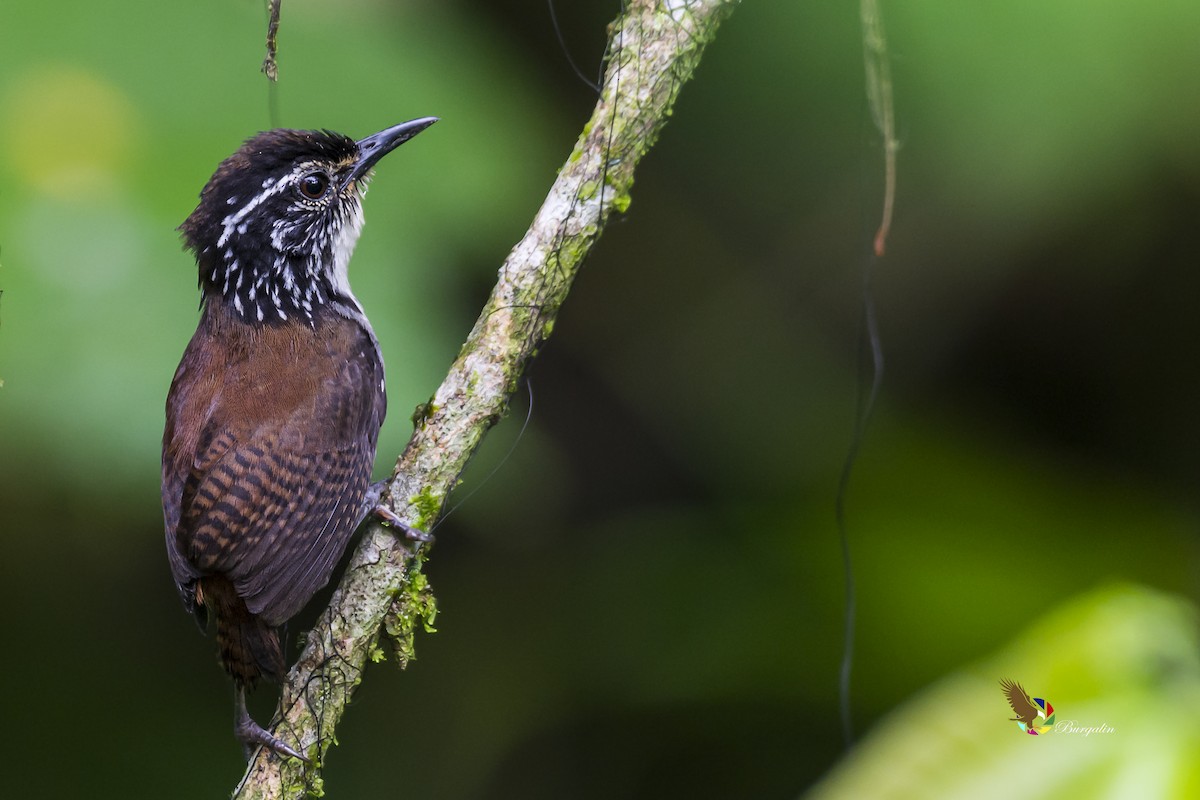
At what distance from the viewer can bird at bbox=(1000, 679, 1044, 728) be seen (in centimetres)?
217

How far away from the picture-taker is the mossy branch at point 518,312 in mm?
2252

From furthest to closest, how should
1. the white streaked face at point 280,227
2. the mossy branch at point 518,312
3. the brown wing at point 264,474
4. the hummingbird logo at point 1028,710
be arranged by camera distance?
the white streaked face at point 280,227 < the brown wing at point 264,474 < the mossy branch at point 518,312 < the hummingbird logo at point 1028,710

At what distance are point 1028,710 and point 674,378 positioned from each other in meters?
2.19

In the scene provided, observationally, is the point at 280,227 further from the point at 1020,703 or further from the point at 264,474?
the point at 1020,703

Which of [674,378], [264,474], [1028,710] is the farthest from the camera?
[674,378]

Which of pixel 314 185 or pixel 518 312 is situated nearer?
pixel 518 312

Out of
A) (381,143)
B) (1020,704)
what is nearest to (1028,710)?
(1020,704)

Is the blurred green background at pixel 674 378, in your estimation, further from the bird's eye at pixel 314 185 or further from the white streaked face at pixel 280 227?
the bird's eye at pixel 314 185

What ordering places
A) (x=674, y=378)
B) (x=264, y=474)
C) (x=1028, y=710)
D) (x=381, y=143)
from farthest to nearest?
(x=674, y=378) → (x=381, y=143) → (x=264, y=474) → (x=1028, y=710)

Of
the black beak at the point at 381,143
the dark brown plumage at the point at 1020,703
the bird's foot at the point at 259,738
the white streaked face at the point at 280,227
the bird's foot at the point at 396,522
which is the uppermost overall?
the black beak at the point at 381,143

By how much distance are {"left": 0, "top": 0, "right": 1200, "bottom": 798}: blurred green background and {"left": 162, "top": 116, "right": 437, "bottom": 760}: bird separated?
0.12 metres

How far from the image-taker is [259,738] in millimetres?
2207

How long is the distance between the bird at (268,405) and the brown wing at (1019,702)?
119cm

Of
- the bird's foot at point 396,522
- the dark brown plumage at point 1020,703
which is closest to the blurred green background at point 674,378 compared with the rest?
the dark brown plumage at point 1020,703
